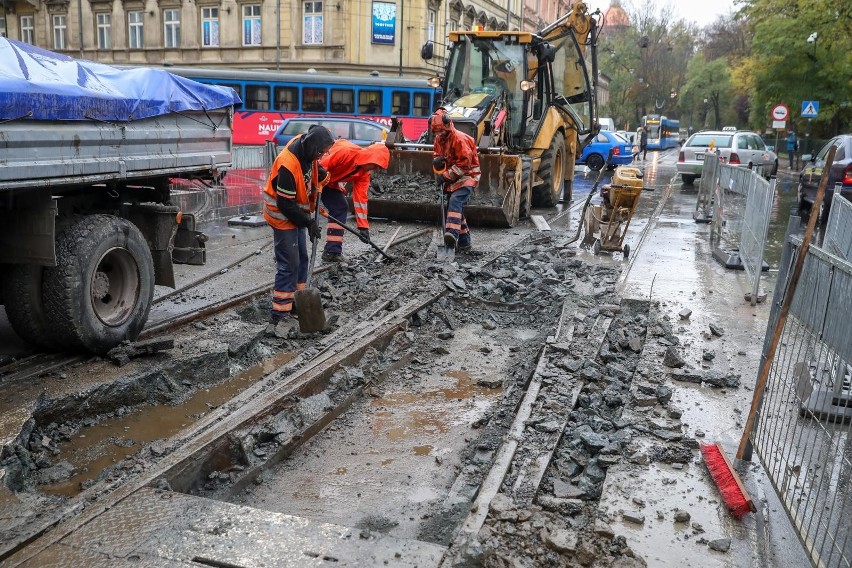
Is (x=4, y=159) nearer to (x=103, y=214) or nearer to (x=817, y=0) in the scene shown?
(x=103, y=214)

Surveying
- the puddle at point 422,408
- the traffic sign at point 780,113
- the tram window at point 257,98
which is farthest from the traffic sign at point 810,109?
the puddle at point 422,408

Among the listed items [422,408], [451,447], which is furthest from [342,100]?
[451,447]

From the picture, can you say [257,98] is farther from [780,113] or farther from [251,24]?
[780,113]

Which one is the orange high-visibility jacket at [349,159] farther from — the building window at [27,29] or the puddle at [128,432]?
the building window at [27,29]

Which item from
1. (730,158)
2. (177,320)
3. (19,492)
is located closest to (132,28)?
(730,158)

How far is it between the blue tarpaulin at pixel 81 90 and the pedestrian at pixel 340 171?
2.47m

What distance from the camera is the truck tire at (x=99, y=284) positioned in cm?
535

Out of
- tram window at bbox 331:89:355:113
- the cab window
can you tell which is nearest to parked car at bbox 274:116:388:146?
the cab window

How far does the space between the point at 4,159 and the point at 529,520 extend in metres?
3.69

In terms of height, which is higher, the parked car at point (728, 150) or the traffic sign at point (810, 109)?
the traffic sign at point (810, 109)

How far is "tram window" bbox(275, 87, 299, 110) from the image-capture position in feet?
80.2

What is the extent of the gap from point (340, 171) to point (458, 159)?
1725 mm

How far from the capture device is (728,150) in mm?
21438

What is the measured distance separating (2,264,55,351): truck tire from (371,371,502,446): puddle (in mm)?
2454
